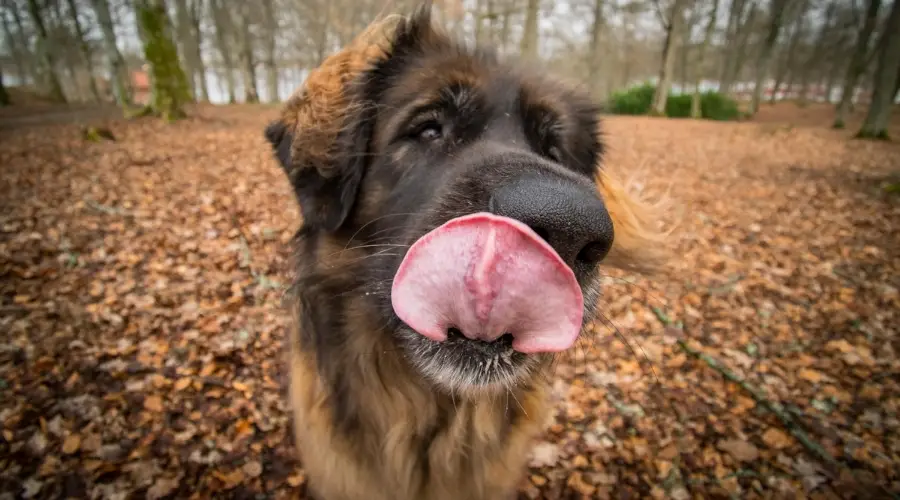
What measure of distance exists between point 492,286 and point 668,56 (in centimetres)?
2268

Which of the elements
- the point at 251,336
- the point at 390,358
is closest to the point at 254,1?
the point at 251,336

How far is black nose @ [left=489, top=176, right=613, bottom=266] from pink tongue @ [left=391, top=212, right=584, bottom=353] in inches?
3.5

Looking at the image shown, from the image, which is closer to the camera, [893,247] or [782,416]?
[782,416]

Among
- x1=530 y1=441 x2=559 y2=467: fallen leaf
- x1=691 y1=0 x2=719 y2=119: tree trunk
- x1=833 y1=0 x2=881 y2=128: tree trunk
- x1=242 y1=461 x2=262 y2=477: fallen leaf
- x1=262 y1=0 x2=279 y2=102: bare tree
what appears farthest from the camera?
x1=262 y1=0 x2=279 y2=102: bare tree

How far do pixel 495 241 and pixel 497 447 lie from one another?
1.53 m

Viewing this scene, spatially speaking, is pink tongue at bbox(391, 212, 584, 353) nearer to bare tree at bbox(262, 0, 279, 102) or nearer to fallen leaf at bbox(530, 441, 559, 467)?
fallen leaf at bbox(530, 441, 559, 467)

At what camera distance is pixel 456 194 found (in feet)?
4.93

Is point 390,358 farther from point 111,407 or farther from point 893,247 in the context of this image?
point 893,247

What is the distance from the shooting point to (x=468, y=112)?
2002mm

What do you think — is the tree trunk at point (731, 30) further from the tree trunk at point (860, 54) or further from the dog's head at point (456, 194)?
the dog's head at point (456, 194)

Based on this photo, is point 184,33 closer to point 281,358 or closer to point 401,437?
point 281,358

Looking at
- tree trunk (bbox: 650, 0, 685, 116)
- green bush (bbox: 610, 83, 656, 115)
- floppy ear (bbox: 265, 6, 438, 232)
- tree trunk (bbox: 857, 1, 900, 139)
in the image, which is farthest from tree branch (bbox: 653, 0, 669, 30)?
floppy ear (bbox: 265, 6, 438, 232)

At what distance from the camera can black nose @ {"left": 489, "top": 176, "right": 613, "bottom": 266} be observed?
1172 mm

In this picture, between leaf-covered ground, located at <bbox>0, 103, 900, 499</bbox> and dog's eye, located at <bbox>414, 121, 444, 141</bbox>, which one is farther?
leaf-covered ground, located at <bbox>0, 103, 900, 499</bbox>
